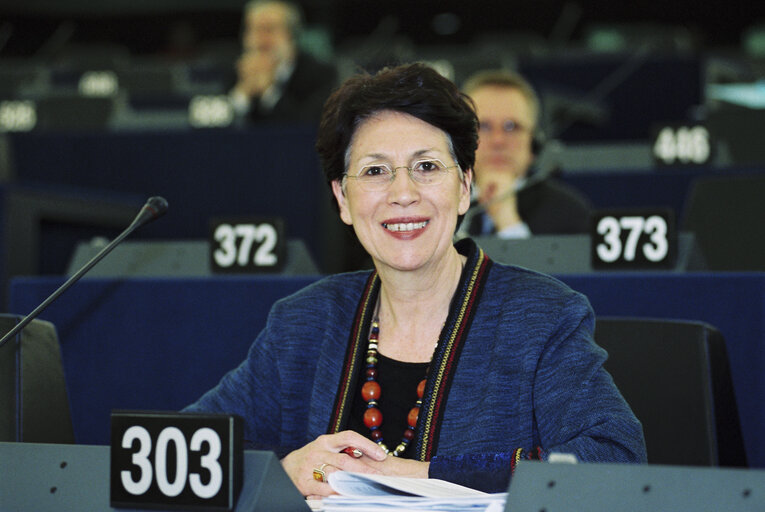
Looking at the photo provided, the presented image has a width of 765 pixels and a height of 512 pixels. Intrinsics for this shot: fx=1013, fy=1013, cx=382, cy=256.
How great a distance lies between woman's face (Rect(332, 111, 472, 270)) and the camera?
1494mm

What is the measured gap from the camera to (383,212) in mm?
1527

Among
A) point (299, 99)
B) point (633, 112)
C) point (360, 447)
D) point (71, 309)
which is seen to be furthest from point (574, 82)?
point (360, 447)

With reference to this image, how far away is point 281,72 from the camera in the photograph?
4449 mm

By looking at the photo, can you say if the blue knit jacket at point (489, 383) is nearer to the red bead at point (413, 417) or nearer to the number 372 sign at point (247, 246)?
the red bead at point (413, 417)

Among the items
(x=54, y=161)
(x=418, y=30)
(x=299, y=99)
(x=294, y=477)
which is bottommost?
(x=294, y=477)

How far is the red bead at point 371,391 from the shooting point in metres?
1.49

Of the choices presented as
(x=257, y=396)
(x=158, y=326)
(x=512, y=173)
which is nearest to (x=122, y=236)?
(x=257, y=396)

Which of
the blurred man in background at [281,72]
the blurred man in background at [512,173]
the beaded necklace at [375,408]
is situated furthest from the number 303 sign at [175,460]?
the blurred man in background at [281,72]

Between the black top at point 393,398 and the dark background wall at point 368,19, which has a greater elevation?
the dark background wall at point 368,19

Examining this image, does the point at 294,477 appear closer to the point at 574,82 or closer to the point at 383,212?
the point at 383,212

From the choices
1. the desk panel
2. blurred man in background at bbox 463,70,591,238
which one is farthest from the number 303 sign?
blurred man in background at bbox 463,70,591,238

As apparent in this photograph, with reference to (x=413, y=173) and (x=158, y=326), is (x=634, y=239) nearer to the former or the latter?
(x=413, y=173)

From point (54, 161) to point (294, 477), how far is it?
126 inches

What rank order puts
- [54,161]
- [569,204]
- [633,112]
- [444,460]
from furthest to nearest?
[633,112] → [54,161] → [569,204] → [444,460]
